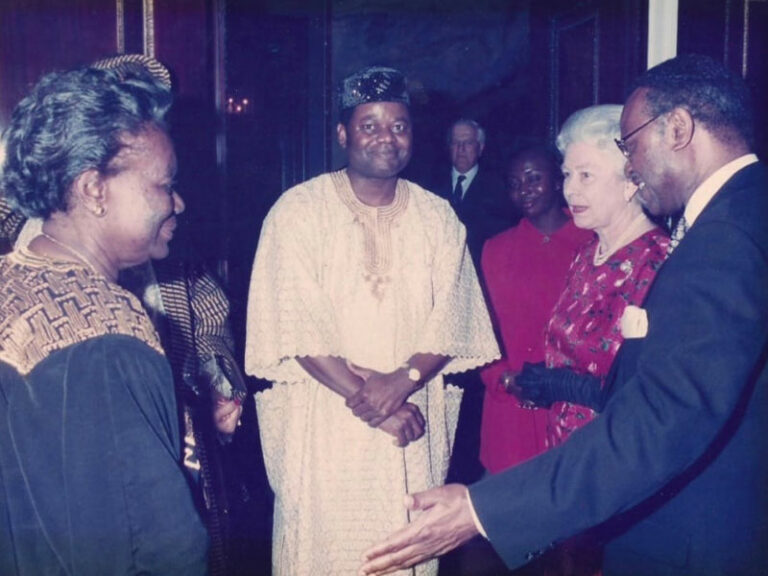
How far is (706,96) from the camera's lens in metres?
1.62

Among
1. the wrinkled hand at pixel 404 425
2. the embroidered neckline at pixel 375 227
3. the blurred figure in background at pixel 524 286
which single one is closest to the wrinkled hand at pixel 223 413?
the wrinkled hand at pixel 404 425

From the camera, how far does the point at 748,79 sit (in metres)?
3.46

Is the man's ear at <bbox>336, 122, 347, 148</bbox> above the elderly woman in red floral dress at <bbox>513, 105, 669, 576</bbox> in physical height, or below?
above

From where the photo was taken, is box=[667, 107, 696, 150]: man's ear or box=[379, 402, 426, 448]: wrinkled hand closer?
box=[667, 107, 696, 150]: man's ear

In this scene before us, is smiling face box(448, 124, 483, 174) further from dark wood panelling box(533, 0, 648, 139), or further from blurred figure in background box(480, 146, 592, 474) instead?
blurred figure in background box(480, 146, 592, 474)

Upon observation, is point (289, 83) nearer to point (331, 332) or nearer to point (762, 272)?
point (331, 332)

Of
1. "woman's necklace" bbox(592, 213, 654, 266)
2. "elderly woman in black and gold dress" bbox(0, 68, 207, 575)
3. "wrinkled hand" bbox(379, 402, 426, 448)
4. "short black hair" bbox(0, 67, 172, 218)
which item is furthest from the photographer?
"wrinkled hand" bbox(379, 402, 426, 448)

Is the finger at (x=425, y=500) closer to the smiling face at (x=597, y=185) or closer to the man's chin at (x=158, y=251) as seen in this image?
the man's chin at (x=158, y=251)

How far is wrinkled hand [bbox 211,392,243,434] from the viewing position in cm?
247

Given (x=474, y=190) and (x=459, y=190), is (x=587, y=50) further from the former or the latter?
(x=459, y=190)

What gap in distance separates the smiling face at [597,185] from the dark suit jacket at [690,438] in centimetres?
87

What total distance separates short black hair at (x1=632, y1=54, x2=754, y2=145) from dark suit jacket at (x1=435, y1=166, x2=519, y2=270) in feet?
7.74

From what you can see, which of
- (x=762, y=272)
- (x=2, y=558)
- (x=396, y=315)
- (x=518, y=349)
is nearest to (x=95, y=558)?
(x=2, y=558)

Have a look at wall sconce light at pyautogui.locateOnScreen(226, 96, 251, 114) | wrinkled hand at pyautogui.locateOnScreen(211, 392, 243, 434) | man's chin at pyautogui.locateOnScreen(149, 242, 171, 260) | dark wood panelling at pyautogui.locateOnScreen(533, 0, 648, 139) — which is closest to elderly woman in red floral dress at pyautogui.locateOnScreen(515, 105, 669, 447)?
dark wood panelling at pyautogui.locateOnScreen(533, 0, 648, 139)
